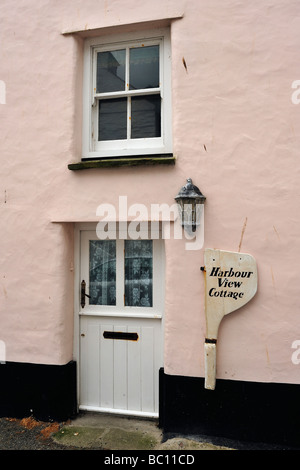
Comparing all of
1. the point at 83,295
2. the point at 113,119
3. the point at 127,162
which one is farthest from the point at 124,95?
the point at 83,295

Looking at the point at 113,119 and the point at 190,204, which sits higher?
the point at 113,119

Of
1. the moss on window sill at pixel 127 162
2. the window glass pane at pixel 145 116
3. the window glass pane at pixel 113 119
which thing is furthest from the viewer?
the window glass pane at pixel 113 119

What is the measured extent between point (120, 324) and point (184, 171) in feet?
6.30

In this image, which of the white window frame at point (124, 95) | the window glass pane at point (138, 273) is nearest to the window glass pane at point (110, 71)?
the white window frame at point (124, 95)

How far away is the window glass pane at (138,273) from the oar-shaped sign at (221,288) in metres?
0.75

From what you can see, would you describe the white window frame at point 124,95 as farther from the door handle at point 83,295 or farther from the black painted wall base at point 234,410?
the black painted wall base at point 234,410

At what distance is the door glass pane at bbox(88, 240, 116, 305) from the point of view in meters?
3.82

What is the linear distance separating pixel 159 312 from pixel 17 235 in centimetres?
190

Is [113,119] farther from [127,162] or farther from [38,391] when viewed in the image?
[38,391]

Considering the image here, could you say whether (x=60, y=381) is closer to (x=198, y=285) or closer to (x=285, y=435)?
(x=198, y=285)

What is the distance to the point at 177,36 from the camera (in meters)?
3.43

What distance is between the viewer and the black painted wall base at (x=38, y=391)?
362 cm

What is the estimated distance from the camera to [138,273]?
148 inches

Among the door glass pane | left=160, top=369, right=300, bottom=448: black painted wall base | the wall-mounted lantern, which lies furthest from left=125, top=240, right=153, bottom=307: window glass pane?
left=160, top=369, right=300, bottom=448: black painted wall base
